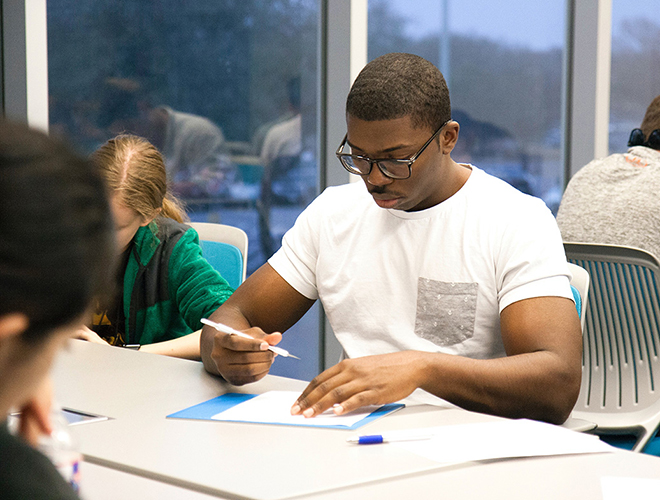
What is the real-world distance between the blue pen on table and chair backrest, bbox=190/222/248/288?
1107 mm

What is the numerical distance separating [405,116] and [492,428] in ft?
2.31

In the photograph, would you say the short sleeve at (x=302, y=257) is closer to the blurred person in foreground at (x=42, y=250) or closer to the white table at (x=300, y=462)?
the white table at (x=300, y=462)

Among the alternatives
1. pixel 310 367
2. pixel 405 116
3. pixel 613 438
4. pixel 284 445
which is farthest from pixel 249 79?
pixel 284 445

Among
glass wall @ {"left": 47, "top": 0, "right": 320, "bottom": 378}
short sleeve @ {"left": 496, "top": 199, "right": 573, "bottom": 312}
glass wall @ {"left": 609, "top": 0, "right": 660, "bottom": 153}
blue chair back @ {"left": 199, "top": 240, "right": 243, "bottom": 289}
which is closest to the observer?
short sleeve @ {"left": 496, "top": 199, "right": 573, "bottom": 312}

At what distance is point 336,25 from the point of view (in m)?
3.09

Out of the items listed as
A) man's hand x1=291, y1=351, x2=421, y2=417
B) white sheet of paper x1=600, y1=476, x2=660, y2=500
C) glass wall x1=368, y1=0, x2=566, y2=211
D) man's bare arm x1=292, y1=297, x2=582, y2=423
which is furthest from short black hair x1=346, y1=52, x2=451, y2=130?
glass wall x1=368, y1=0, x2=566, y2=211

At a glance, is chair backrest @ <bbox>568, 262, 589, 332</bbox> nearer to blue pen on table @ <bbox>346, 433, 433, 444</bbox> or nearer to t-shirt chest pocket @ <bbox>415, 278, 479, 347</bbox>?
t-shirt chest pocket @ <bbox>415, 278, 479, 347</bbox>

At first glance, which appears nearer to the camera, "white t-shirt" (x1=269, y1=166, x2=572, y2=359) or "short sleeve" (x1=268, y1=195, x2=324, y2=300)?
"white t-shirt" (x1=269, y1=166, x2=572, y2=359)

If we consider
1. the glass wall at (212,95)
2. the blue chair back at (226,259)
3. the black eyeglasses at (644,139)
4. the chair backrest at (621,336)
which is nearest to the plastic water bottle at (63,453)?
the blue chair back at (226,259)

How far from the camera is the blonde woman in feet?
6.34

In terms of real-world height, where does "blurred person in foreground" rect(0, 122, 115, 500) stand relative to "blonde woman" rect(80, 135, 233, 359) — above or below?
above

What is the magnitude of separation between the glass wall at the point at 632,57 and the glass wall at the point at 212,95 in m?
1.69

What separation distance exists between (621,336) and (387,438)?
3.96ft

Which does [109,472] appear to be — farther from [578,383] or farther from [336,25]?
[336,25]
